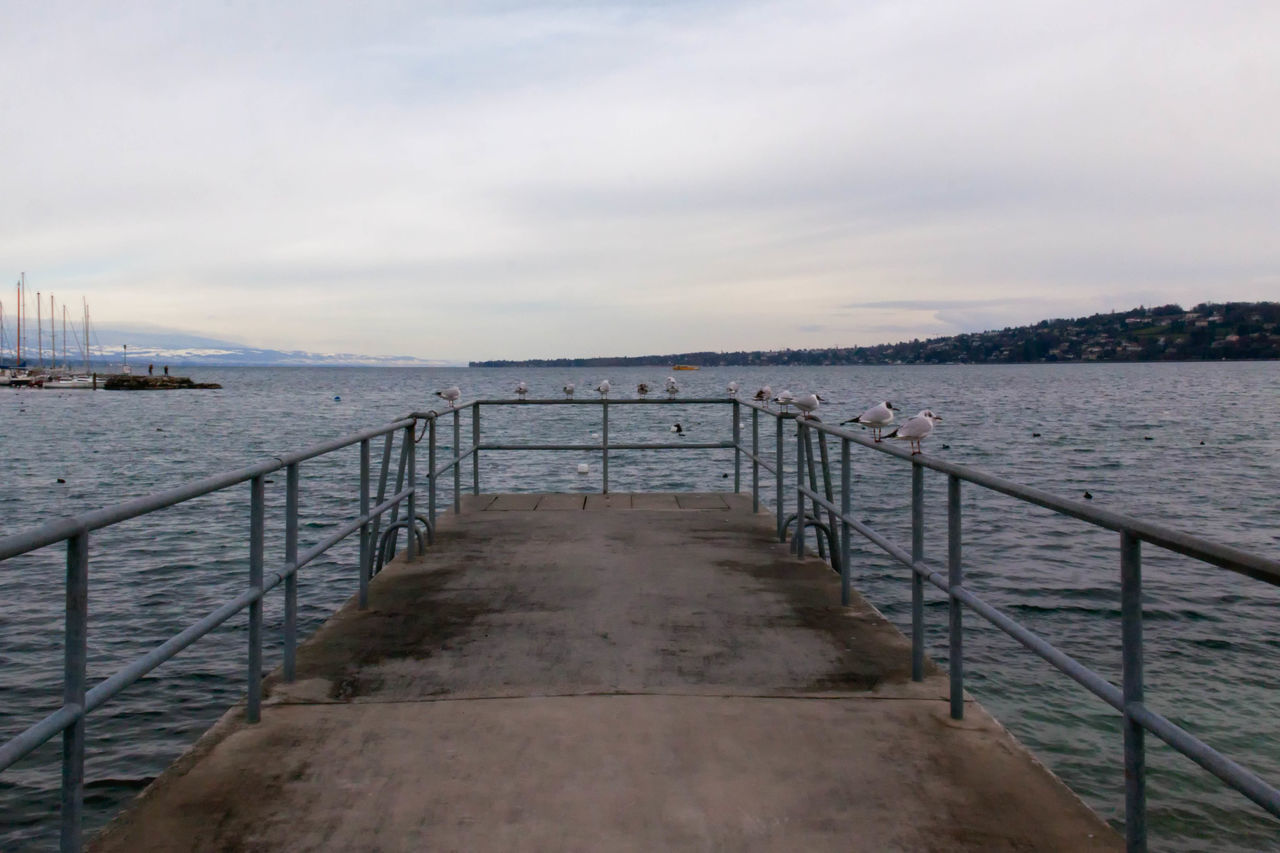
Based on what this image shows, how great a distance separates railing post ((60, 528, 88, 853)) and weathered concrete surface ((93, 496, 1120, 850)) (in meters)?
0.36

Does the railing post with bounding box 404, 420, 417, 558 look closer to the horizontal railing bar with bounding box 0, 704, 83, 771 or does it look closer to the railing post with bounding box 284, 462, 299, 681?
the railing post with bounding box 284, 462, 299, 681

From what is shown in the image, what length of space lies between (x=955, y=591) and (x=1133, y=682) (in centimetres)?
126

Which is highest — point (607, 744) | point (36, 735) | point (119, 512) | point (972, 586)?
point (119, 512)

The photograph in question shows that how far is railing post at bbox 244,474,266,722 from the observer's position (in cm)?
387

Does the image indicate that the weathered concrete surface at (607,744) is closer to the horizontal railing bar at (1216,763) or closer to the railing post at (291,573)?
the railing post at (291,573)

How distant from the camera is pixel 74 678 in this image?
103 inches

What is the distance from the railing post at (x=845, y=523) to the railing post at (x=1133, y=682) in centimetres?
247

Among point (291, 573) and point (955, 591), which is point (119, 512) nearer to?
point (291, 573)

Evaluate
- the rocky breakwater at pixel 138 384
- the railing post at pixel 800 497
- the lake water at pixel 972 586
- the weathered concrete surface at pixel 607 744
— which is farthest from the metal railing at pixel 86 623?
the rocky breakwater at pixel 138 384

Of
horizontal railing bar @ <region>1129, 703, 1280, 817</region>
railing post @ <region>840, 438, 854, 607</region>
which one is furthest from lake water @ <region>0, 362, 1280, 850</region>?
horizontal railing bar @ <region>1129, 703, 1280, 817</region>

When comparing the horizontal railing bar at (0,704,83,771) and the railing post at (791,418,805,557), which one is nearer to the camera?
the horizontal railing bar at (0,704,83,771)

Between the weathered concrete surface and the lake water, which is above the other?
the weathered concrete surface

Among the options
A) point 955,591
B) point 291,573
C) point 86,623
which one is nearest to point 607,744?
point 955,591

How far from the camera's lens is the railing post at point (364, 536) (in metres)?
5.45
